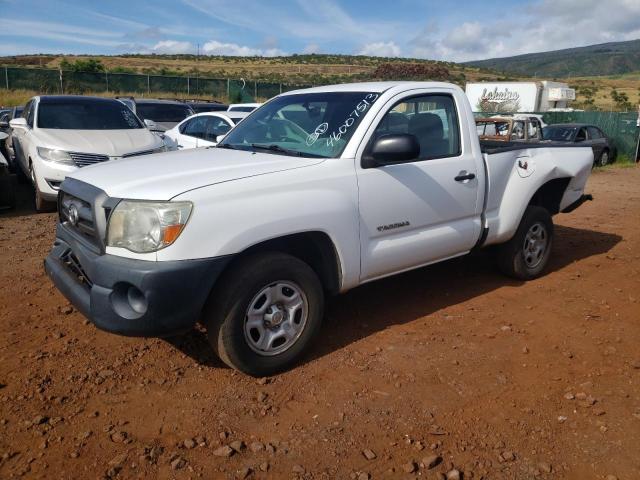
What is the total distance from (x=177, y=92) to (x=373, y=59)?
55.6 meters

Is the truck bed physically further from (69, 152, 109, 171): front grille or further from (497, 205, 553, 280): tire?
(69, 152, 109, 171): front grille

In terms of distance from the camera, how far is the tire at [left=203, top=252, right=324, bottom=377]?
3.24 m

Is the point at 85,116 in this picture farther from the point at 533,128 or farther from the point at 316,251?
the point at 533,128

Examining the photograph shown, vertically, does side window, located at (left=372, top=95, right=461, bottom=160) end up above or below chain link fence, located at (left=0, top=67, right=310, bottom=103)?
below

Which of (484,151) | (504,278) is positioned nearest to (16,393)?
(484,151)

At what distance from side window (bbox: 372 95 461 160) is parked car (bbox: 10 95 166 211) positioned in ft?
16.2

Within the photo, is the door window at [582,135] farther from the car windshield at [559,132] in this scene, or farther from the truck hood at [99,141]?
the truck hood at [99,141]

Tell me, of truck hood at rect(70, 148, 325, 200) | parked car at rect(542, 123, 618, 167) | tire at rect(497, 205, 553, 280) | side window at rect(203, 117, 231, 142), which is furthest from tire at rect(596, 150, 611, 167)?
truck hood at rect(70, 148, 325, 200)

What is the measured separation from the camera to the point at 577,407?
326 centimetres

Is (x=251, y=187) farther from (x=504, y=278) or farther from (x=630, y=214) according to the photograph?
(x=630, y=214)

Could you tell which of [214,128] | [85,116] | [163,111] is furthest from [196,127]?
[163,111]

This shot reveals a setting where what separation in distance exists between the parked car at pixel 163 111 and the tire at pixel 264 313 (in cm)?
1180

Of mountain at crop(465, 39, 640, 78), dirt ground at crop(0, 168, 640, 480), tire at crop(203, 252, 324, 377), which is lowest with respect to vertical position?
dirt ground at crop(0, 168, 640, 480)

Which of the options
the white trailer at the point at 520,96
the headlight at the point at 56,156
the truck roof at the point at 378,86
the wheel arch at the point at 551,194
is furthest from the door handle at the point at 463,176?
the white trailer at the point at 520,96
